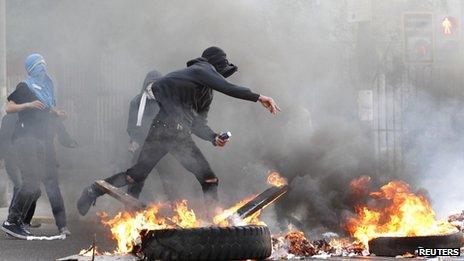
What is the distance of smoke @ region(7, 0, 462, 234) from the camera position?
11242 millimetres

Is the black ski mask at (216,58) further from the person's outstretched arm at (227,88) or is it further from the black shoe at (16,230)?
the black shoe at (16,230)

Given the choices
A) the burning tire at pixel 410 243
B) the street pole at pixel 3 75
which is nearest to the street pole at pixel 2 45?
the street pole at pixel 3 75

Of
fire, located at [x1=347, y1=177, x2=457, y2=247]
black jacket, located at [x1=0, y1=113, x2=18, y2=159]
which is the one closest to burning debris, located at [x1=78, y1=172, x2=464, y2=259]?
fire, located at [x1=347, y1=177, x2=457, y2=247]

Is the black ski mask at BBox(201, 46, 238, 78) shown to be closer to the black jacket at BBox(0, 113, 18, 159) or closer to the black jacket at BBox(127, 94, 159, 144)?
the black jacket at BBox(127, 94, 159, 144)

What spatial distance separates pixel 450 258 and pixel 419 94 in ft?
29.8

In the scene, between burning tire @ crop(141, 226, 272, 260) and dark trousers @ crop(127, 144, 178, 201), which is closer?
burning tire @ crop(141, 226, 272, 260)

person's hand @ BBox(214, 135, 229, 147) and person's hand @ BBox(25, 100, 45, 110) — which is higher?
person's hand @ BBox(25, 100, 45, 110)

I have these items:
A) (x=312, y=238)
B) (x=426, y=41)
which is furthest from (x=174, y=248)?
(x=426, y=41)

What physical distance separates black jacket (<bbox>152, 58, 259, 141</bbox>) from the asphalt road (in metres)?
1.39

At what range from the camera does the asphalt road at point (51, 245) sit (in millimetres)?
8203

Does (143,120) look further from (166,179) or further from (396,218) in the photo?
(396,218)

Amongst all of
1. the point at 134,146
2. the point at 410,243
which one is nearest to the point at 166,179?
the point at 134,146

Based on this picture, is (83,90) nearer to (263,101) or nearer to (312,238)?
(312,238)

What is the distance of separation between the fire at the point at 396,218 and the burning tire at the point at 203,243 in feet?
4.08
